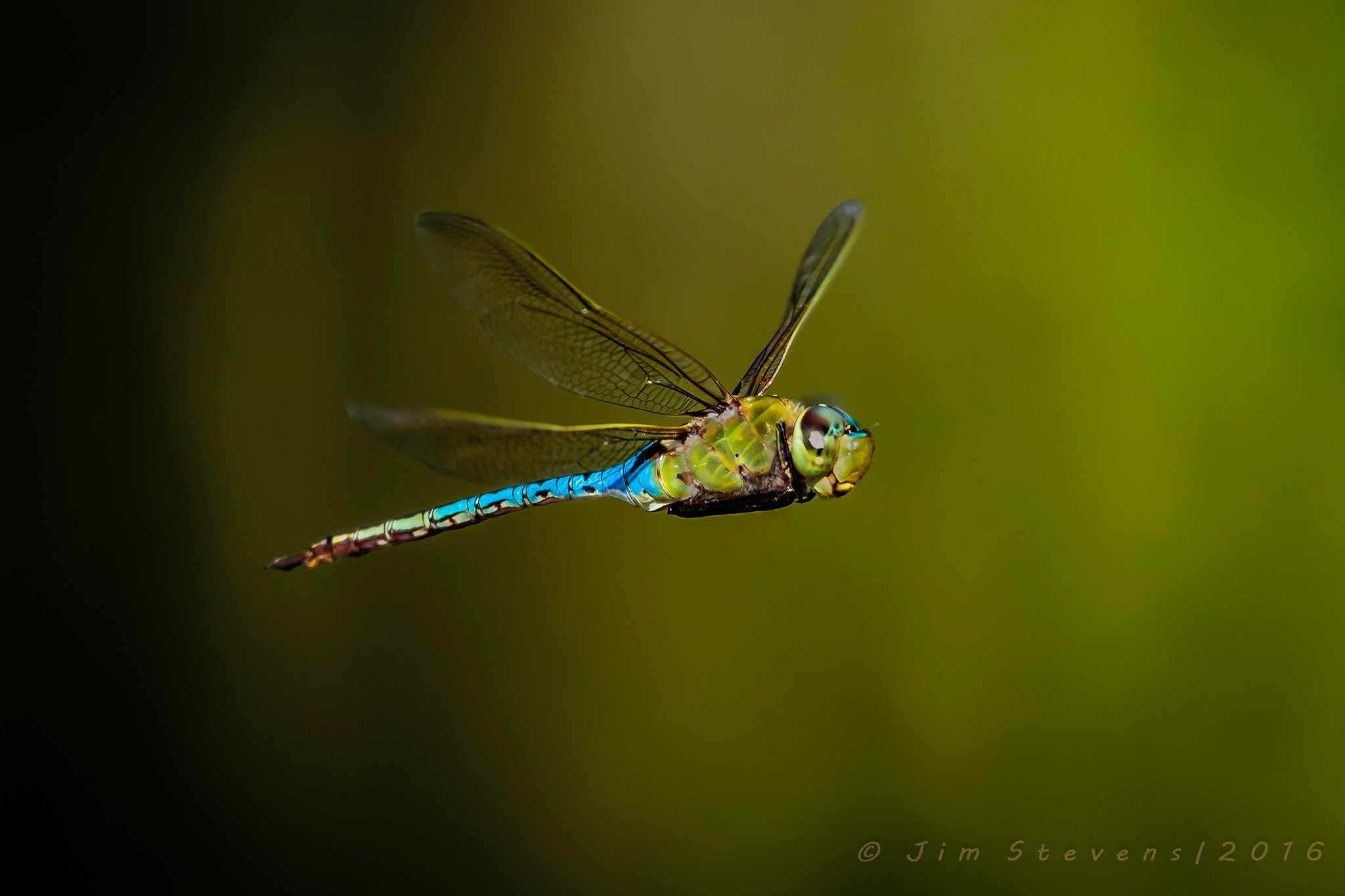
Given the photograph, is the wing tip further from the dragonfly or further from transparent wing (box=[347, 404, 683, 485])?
transparent wing (box=[347, 404, 683, 485])

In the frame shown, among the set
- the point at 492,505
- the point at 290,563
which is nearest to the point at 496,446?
the point at 492,505

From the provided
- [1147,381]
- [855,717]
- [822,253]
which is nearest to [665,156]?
[822,253]

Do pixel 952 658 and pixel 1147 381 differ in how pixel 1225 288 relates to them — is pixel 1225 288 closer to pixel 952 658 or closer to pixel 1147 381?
pixel 1147 381

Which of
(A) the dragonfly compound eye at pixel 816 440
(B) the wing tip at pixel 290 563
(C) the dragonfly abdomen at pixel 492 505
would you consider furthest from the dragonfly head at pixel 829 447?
(B) the wing tip at pixel 290 563

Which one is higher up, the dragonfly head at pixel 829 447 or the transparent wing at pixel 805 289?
the transparent wing at pixel 805 289

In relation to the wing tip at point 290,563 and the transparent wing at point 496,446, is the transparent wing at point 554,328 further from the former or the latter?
the wing tip at point 290,563

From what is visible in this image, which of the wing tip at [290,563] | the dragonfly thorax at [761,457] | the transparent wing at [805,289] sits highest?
the transparent wing at [805,289]

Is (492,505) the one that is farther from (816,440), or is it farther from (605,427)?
(816,440)
